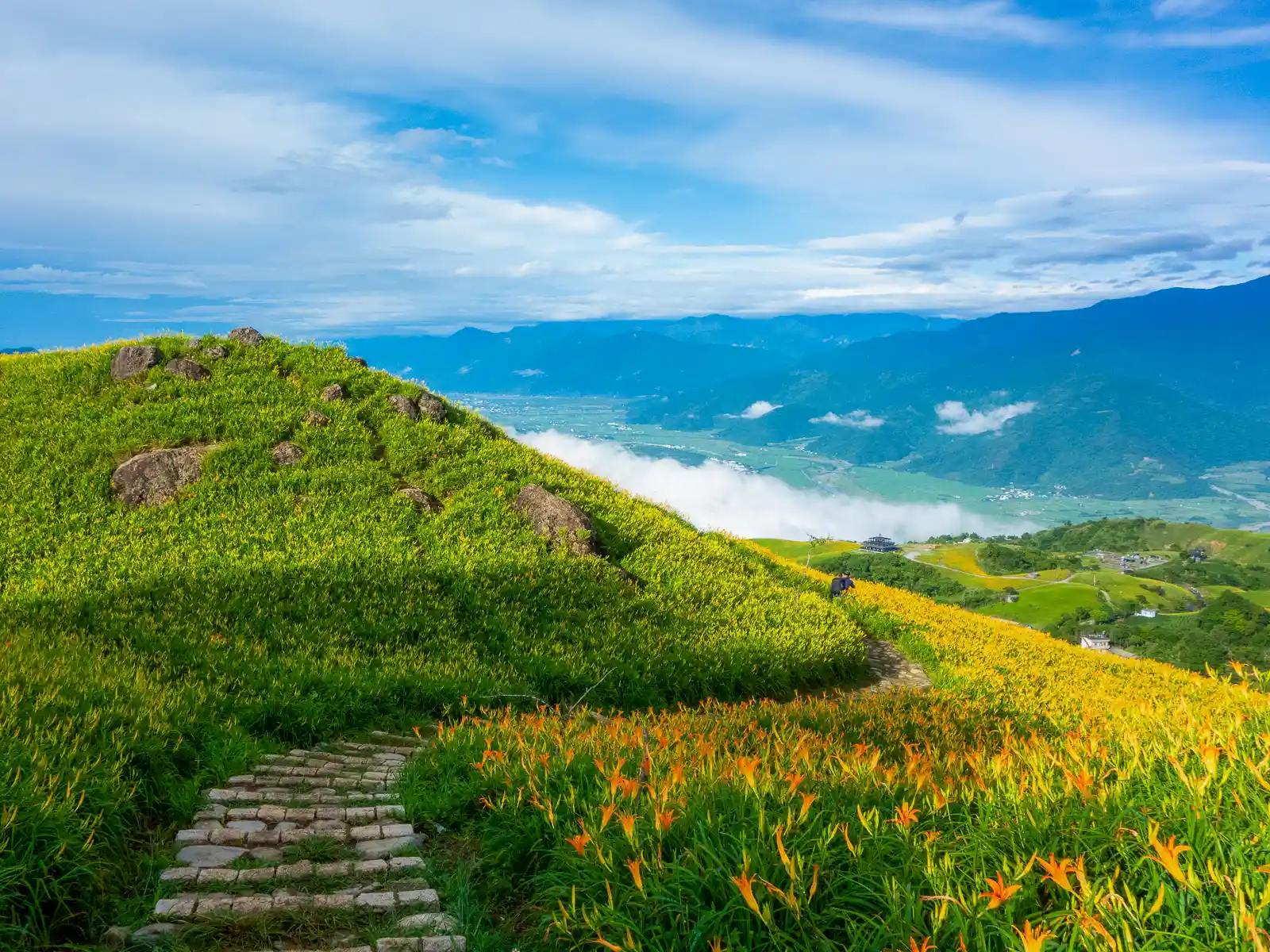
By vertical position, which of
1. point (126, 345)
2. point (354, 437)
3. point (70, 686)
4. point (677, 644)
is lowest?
point (677, 644)

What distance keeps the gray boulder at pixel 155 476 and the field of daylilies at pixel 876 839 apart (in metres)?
11.8

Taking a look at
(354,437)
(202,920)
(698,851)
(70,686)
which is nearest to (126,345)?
(354,437)

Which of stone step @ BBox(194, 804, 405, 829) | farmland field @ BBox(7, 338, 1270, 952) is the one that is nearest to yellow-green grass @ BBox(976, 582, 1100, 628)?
farmland field @ BBox(7, 338, 1270, 952)

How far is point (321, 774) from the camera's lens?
22.5 ft

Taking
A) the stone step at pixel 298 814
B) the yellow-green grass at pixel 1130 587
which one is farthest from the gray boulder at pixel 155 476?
the yellow-green grass at pixel 1130 587

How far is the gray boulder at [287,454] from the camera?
16.2 metres

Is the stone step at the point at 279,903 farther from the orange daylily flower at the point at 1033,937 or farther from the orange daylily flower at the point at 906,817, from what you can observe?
the orange daylily flower at the point at 1033,937

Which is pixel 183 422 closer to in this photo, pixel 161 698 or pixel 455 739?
pixel 161 698

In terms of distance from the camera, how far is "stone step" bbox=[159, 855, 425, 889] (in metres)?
4.58

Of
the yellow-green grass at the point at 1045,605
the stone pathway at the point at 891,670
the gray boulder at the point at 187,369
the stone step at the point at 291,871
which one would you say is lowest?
the yellow-green grass at the point at 1045,605

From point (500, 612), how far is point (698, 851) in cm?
884

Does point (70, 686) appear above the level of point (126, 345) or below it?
below

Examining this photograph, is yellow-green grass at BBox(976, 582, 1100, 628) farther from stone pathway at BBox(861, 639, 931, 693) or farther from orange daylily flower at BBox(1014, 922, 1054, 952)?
orange daylily flower at BBox(1014, 922, 1054, 952)

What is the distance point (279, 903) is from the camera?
4312 millimetres
